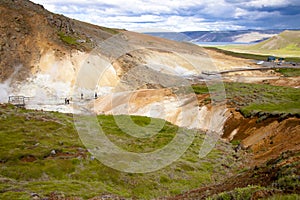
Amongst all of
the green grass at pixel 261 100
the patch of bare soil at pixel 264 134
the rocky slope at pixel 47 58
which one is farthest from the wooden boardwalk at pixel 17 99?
the patch of bare soil at pixel 264 134

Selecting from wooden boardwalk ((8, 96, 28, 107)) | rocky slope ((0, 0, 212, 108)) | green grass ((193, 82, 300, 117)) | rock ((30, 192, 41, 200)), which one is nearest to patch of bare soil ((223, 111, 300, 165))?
green grass ((193, 82, 300, 117))

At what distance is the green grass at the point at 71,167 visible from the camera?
Answer: 17547 millimetres

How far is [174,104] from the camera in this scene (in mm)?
47844

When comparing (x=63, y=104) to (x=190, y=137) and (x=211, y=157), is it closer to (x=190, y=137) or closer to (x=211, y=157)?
(x=190, y=137)

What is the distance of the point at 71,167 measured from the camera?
20.4m

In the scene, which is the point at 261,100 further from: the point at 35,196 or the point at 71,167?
the point at 35,196

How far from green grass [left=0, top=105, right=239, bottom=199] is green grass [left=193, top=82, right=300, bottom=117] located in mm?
10965

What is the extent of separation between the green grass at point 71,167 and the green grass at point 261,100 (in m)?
11.0

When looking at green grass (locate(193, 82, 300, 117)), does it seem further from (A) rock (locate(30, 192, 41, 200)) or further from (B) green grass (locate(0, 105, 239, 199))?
(A) rock (locate(30, 192, 41, 200))

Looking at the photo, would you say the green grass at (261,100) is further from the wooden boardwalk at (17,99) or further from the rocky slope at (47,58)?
the wooden boardwalk at (17,99)

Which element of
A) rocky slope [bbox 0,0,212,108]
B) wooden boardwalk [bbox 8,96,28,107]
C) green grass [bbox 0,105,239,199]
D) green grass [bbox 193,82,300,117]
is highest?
rocky slope [bbox 0,0,212,108]

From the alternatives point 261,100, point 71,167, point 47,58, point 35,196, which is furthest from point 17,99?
point 35,196

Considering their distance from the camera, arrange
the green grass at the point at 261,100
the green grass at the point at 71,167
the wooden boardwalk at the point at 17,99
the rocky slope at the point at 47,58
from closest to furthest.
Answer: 1. the green grass at the point at 71,167
2. the green grass at the point at 261,100
3. the wooden boardwalk at the point at 17,99
4. the rocky slope at the point at 47,58

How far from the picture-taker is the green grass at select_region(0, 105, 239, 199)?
57.6ft
